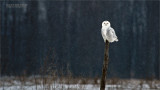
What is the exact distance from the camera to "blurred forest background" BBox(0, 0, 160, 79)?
1254 cm

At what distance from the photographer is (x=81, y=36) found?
501 inches

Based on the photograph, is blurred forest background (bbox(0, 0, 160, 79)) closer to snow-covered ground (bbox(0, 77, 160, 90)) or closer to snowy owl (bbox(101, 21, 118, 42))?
snow-covered ground (bbox(0, 77, 160, 90))

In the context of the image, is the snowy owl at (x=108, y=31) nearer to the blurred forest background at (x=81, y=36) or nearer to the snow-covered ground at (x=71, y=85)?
the snow-covered ground at (x=71, y=85)

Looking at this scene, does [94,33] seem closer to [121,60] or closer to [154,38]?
[121,60]

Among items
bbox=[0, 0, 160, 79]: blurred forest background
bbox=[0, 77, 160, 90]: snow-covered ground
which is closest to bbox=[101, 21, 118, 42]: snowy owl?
bbox=[0, 77, 160, 90]: snow-covered ground

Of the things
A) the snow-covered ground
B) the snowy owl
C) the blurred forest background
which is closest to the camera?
the snowy owl

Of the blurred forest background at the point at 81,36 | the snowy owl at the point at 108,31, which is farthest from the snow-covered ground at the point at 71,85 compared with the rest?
the blurred forest background at the point at 81,36

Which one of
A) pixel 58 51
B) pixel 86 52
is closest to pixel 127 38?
pixel 86 52

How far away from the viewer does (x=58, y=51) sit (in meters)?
12.6

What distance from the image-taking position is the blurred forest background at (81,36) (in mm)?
12539

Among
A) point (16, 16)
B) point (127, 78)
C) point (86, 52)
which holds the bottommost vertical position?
point (127, 78)

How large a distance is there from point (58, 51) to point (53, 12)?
158 cm

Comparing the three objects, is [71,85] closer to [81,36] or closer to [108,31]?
[108,31]

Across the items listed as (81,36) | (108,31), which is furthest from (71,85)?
(81,36)
